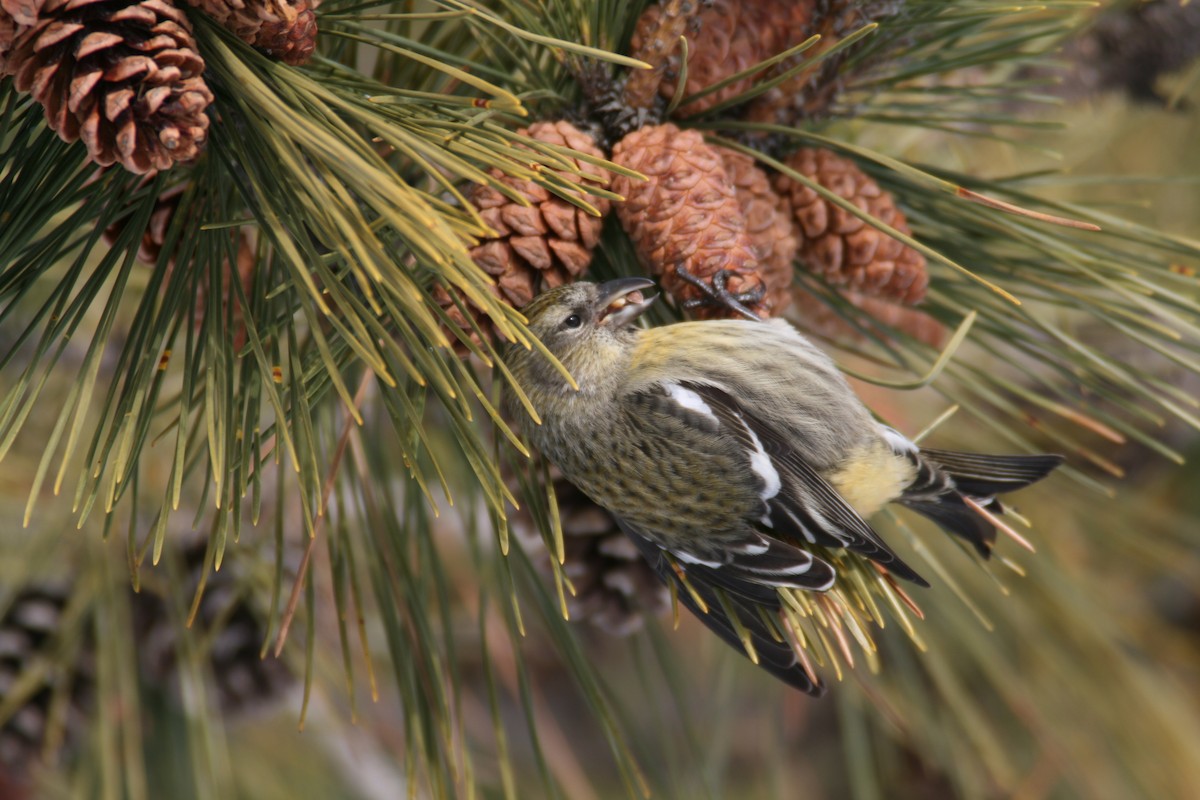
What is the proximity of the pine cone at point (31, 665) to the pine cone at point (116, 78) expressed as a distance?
1.22m

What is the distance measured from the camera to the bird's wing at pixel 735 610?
119 centimetres

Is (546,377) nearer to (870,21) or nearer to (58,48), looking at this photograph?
(870,21)

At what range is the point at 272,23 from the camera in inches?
37.4

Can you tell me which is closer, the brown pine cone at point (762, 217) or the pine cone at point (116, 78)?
the pine cone at point (116, 78)

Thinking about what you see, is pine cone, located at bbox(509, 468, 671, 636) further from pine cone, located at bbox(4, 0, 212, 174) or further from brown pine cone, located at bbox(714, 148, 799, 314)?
pine cone, located at bbox(4, 0, 212, 174)

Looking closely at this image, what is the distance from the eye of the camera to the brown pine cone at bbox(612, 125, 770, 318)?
1.14m

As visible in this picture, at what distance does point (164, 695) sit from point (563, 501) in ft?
3.47

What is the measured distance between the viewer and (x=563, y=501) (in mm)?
1568

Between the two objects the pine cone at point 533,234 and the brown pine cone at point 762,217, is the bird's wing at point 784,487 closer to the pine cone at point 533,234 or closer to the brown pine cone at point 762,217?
the brown pine cone at point 762,217

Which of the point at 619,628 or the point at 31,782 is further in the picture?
the point at 31,782

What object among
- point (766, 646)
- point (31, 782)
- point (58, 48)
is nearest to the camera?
point (58, 48)

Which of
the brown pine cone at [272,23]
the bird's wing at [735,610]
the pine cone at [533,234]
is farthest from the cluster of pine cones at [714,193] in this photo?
the brown pine cone at [272,23]

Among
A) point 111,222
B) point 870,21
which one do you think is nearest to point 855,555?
point 870,21

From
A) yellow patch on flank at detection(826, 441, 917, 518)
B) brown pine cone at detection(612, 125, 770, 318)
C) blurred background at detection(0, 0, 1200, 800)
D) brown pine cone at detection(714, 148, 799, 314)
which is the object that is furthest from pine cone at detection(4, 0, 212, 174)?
yellow patch on flank at detection(826, 441, 917, 518)
